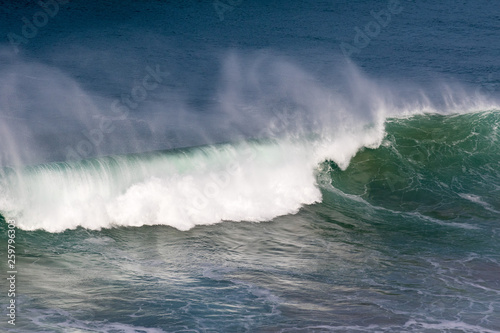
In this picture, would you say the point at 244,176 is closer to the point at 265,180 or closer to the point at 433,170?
the point at 265,180

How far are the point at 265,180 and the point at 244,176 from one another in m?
0.53

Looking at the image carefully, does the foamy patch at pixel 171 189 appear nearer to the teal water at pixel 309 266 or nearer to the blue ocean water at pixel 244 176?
the blue ocean water at pixel 244 176

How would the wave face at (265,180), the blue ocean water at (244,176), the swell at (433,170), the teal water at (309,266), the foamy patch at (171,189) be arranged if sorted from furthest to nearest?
the swell at (433,170), the wave face at (265,180), the foamy patch at (171,189), the blue ocean water at (244,176), the teal water at (309,266)

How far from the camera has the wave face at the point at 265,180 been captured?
14648 mm

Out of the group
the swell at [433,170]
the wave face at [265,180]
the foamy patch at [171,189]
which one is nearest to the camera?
the foamy patch at [171,189]

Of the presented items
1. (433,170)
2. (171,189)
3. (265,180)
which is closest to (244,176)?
(265,180)

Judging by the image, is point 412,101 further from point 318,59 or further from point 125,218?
point 125,218

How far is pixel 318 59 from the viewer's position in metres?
29.1

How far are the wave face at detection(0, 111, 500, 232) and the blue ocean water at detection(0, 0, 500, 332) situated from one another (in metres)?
Result: 0.05

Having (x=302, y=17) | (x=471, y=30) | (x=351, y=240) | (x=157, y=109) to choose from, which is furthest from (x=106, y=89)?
(x=471, y=30)

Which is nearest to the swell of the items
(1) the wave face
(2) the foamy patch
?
(1) the wave face

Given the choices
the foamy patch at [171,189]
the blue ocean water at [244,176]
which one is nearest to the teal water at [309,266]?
the blue ocean water at [244,176]

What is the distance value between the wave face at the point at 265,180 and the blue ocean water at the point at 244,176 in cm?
5

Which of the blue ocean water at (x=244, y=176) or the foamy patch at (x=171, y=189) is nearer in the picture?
the blue ocean water at (x=244, y=176)
